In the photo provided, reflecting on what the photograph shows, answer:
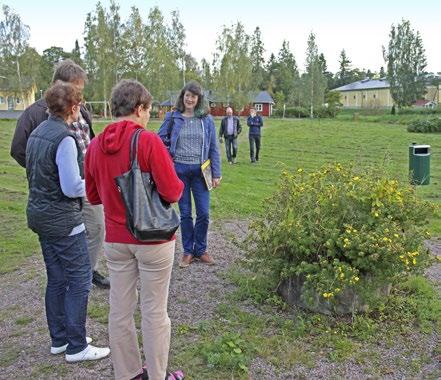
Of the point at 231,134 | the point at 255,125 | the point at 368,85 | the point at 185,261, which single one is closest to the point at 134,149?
the point at 185,261

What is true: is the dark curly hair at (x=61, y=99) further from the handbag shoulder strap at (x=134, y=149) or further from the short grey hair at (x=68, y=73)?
the handbag shoulder strap at (x=134, y=149)

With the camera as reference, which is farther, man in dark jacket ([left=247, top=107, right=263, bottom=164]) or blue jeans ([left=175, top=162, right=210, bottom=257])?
man in dark jacket ([left=247, top=107, right=263, bottom=164])

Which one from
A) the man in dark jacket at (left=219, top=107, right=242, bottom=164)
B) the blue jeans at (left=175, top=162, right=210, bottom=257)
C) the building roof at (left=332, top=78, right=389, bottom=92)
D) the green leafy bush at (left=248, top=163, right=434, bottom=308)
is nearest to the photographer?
the green leafy bush at (left=248, top=163, right=434, bottom=308)

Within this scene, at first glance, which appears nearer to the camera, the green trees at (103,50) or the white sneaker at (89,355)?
the white sneaker at (89,355)

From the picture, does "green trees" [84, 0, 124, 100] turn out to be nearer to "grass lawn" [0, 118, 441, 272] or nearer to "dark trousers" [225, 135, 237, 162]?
"grass lawn" [0, 118, 441, 272]

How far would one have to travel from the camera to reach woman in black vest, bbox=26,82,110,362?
3.36 meters

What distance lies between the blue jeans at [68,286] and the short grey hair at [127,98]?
1025 millimetres

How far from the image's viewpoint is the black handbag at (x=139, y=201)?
9.53ft

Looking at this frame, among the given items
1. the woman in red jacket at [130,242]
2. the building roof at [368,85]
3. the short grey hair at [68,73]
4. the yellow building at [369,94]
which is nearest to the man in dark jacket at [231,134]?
the short grey hair at [68,73]

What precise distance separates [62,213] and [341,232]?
220cm

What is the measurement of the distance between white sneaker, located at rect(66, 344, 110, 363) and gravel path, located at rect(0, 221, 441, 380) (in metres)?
0.04

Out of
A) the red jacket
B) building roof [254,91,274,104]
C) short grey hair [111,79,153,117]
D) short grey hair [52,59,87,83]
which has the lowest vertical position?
the red jacket

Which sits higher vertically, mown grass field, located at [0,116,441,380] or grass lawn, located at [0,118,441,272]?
grass lawn, located at [0,118,441,272]

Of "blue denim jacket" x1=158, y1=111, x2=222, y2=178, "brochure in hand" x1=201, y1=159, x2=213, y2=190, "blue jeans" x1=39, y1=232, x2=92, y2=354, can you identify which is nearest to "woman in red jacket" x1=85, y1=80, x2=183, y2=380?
"blue jeans" x1=39, y1=232, x2=92, y2=354
